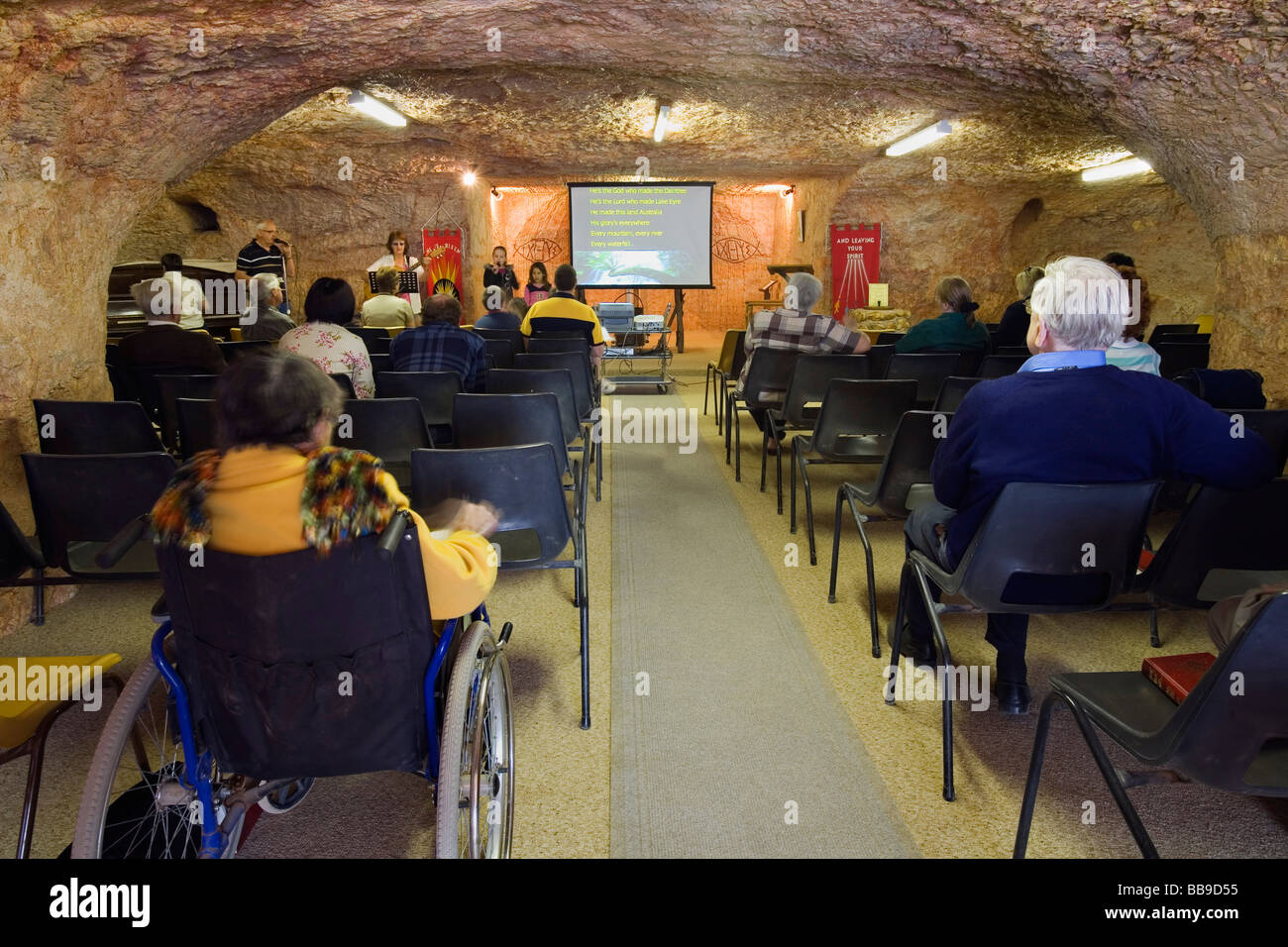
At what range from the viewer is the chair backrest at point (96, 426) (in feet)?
10.0

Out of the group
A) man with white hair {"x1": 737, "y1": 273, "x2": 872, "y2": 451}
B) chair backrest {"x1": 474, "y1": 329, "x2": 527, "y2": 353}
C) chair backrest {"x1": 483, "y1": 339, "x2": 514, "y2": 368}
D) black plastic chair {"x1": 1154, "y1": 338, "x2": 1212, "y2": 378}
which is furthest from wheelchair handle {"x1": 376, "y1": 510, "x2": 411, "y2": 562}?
black plastic chair {"x1": 1154, "y1": 338, "x2": 1212, "y2": 378}

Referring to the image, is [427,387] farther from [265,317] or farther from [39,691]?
[265,317]

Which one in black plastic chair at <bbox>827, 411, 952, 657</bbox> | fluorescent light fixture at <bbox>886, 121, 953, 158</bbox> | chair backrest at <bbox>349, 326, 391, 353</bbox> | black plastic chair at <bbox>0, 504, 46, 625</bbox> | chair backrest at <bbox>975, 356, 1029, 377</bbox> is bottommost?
black plastic chair at <bbox>0, 504, 46, 625</bbox>

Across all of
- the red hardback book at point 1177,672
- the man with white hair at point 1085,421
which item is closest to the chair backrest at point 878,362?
the man with white hair at point 1085,421

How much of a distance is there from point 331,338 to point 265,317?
7.28ft

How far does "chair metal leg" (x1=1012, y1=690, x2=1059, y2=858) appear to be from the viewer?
4.97 feet

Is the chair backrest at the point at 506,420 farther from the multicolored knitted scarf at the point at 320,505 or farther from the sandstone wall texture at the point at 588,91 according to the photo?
the sandstone wall texture at the point at 588,91

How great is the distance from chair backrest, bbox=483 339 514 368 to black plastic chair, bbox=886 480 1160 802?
3414 millimetres

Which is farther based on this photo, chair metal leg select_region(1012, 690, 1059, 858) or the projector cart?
the projector cart

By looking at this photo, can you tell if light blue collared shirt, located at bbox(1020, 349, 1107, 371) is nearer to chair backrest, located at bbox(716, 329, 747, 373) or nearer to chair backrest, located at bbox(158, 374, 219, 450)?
chair backrest, located at bbox(158, 374, 219, 450)

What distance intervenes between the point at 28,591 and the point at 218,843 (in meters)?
2.28

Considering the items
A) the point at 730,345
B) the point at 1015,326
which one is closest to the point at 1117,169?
the point at 1015,326

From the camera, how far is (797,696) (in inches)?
95.3

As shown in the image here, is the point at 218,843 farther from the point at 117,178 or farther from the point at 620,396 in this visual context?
the point at 620,396
